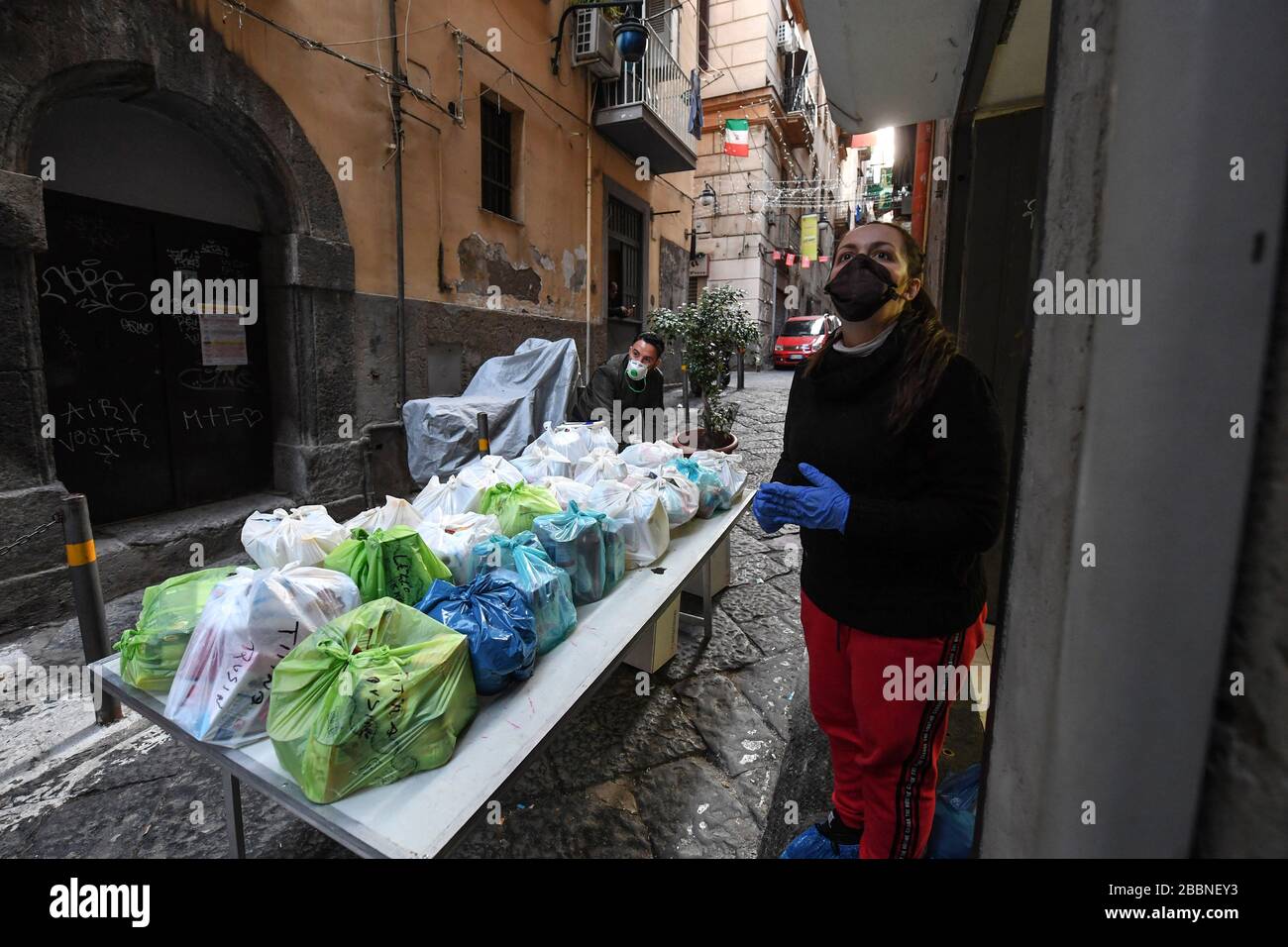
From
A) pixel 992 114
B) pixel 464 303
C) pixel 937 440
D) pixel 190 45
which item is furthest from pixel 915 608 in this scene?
pixel 464 303

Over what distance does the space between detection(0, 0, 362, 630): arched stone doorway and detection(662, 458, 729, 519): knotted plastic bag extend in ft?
11.5

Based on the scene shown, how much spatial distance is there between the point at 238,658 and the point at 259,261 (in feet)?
15.8

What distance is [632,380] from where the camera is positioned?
511cm

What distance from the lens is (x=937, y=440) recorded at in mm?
1508

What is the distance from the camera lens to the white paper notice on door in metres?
4.86

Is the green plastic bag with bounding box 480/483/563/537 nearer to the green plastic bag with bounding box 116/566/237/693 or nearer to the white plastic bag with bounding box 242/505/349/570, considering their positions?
the white plastic bag with bounding box 242/505/349/570

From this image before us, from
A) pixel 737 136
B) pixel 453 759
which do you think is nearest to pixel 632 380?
pixel 453 759

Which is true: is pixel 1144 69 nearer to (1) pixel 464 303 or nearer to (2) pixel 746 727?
(2) pixel 746 727

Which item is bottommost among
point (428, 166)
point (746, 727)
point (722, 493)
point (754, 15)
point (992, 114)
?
point (746, 727)

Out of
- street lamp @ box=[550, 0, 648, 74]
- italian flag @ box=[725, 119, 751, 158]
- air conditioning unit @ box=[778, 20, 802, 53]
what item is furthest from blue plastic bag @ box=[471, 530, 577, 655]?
air conditioning unit @ box=[778, 20, 802, 53]

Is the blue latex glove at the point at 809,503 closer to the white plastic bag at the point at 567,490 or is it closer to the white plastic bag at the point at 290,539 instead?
the white plastic bag at the point at 567,490

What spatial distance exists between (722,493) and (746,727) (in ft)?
4.20

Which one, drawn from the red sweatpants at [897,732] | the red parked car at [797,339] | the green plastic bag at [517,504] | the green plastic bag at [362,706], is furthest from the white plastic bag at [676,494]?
the red parked car at [797,339]

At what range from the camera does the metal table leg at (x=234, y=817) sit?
1.73 m
